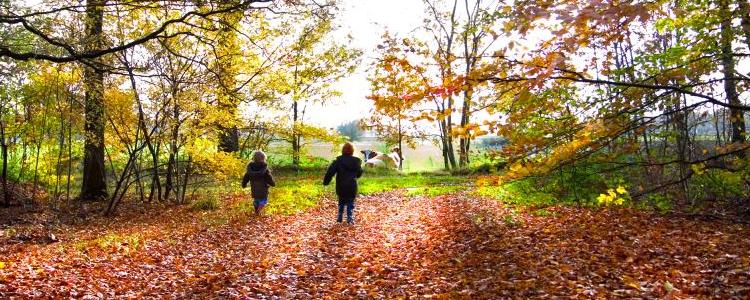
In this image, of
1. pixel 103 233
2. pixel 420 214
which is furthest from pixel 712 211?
pixel 103 233

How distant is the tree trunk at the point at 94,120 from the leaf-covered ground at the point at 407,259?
2940mm

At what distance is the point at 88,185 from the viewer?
50.0 ft

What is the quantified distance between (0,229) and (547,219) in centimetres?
1102

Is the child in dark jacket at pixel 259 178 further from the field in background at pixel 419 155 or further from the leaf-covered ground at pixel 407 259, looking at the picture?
the field in background at pixel 419 155

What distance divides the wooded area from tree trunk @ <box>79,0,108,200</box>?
0.06 metres

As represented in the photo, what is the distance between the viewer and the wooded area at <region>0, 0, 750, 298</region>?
4953 mm

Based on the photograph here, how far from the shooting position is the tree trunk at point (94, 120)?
416 inches

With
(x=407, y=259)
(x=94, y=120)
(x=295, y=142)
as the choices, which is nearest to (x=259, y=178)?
(x=94, y=120)

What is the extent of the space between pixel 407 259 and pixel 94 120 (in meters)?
9.25

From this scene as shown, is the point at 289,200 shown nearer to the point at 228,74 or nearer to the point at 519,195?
the point at 228,74

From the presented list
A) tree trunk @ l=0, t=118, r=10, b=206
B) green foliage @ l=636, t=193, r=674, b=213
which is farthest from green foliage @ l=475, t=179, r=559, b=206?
tree trunk @ l=0, t=118, r=10, b=206

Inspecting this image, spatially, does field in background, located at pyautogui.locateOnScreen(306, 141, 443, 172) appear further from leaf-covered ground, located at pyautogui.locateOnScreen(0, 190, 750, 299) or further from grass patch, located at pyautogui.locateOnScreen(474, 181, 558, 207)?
leaf-covered ground, located at pyautogui.locateOnScreen(0, 190, 750, 299)

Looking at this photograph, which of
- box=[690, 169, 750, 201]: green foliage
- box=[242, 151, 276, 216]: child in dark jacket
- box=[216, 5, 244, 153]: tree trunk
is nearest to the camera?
box=[690, 169, 750, 201]: green foliage

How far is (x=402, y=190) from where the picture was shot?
18578 mm
